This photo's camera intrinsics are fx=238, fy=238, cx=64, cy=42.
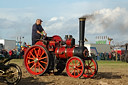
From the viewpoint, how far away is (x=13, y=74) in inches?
268

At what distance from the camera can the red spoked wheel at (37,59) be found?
347 inches

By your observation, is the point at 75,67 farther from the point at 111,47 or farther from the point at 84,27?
the point at 111,47

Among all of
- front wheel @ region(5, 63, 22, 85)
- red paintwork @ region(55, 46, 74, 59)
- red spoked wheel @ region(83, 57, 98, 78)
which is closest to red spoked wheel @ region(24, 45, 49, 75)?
red paintwork @ region(55, 46, 74, 59)

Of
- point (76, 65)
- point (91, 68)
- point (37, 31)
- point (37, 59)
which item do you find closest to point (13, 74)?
point (37, 59)

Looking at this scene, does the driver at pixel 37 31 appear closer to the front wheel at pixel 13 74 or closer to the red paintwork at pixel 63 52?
the red paintwork at pixel 63 52

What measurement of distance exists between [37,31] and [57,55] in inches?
50.3

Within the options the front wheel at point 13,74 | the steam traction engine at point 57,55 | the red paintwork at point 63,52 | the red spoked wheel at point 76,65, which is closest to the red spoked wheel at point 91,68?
the steam traction engine at point 57,55

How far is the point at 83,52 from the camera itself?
8453mm

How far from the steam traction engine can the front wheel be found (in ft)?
6.43

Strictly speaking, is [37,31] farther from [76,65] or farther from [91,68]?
[91,68]

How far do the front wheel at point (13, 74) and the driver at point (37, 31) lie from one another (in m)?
2.62

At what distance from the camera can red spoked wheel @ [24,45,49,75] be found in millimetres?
8812

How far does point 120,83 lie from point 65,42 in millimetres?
2665

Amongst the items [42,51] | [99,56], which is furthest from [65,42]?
[99,56]
